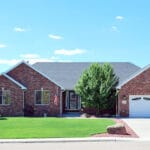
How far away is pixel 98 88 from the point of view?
145 feet

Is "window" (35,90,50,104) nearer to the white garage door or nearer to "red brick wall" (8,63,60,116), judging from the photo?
"red brick wall" (8,63,60,116)

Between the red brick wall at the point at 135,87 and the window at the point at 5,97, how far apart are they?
1042cm

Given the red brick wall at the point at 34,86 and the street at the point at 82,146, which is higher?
the red brick wall at the point at 34,86

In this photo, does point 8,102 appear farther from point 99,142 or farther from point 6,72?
point 99,142

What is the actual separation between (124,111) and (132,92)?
6.42 ft

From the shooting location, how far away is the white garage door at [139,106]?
43.7 m

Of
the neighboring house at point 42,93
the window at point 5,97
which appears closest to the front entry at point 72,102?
the neighboring house at point 42,93

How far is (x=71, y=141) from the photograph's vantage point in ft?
71.6

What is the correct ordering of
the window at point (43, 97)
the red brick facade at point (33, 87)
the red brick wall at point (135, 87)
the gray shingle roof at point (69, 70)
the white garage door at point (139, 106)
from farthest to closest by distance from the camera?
the gray shingle roof at point (69, 70) → the window at point (43, 97) → the red brick facade at point (33, 87) → the red brick wall at point (135, 87) → the white garage door at point (139, 106)

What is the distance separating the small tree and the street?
22371mm

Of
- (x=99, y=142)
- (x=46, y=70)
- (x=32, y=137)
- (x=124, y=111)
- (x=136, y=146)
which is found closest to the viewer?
(x=136, y=146)

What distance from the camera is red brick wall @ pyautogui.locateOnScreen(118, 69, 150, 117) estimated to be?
44062mm

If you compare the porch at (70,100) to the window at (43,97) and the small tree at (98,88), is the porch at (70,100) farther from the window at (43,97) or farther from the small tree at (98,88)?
the window at (43,97)

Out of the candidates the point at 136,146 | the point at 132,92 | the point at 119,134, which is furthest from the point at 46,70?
the point at 136,146
